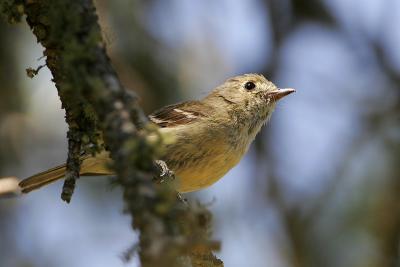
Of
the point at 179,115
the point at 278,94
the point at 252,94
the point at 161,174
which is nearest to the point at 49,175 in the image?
the point at 179,115

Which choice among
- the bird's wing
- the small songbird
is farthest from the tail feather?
the bird's wing

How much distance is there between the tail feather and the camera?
5.02m

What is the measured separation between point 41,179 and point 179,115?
1.27 m

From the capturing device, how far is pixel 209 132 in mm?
5285

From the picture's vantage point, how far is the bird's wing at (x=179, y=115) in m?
5.51

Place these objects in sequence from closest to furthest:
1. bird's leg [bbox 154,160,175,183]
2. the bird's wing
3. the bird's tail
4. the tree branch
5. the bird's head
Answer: the tree branch → bird's leg [bbox 154,160,175,183] → the bird's tail → the bird's wing → the bird's head

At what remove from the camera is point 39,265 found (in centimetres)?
661

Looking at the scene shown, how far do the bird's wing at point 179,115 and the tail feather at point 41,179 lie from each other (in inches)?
34.7

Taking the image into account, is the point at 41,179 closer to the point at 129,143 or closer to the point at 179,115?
the point at 179,115

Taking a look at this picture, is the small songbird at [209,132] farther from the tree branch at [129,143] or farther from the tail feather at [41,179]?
the tree branch at [129,143]

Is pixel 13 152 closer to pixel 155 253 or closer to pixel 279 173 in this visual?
pixel 279 173

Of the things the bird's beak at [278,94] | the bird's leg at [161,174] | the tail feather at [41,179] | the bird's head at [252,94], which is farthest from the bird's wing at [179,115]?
the bird's leg at [161,174]

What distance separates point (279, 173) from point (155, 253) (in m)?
5.72

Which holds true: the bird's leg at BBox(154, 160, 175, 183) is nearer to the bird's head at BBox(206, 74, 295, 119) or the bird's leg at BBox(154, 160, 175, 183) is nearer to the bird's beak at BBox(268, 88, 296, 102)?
the bird's head at BBox(206, 74, 295, 119)
